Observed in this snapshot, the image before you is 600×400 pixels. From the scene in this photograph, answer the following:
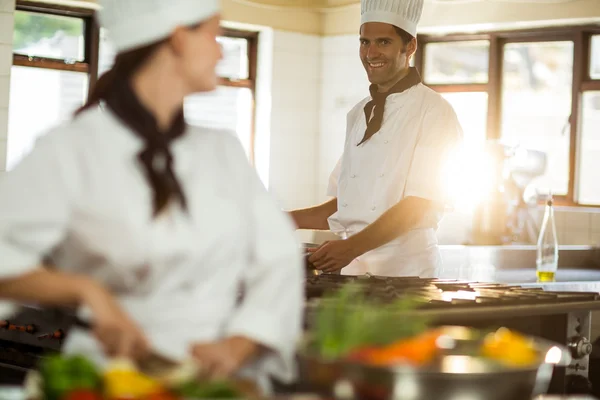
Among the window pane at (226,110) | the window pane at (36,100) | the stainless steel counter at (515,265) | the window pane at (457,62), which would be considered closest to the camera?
the stainless steel counter at (515,265)

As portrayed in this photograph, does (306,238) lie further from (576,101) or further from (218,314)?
(218,314)

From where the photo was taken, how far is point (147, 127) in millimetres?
1547

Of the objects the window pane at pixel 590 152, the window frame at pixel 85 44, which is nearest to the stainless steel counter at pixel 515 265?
the window pane at pixel 590 152

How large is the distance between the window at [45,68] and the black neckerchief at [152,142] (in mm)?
5029

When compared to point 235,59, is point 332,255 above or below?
below

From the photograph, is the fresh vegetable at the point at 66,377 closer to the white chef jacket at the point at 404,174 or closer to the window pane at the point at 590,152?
A: the white chef jacket at the point at 404,174

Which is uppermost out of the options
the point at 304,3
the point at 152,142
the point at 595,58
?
the point at 304,3

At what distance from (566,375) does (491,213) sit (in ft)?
11.8

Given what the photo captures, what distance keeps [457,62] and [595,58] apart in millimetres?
1029

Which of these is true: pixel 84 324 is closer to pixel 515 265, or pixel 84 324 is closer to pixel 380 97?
pixel 380 97

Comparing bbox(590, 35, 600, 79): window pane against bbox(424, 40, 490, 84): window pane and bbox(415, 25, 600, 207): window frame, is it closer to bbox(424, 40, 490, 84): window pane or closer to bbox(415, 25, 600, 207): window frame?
bbox(415, 25, 600, 207): window frame

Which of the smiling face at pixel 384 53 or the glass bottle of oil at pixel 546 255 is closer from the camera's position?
the smiling face at pixel 384 53

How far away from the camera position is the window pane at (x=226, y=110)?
746 cm

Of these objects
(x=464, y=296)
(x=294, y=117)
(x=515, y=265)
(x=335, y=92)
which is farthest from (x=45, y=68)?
(x=464, y=296)
